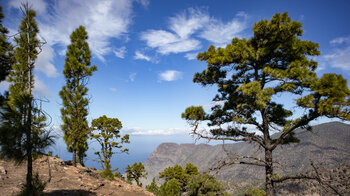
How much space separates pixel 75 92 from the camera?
14.6 metres

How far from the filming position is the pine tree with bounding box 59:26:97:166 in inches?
561

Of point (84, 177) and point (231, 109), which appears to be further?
point (84, 177)

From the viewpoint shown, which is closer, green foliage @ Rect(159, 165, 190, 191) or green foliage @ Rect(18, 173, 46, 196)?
green foliage @ Rect(18, 173, 46, 196)

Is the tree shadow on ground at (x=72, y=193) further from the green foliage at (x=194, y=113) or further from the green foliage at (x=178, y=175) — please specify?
the green foliage at (x=178, y=175)

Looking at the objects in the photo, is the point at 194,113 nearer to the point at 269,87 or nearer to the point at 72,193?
the point at 269,87

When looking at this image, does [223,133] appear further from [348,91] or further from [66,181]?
[66,181]

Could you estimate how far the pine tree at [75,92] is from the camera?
46.7 ft

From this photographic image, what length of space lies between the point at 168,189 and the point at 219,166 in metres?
18.3

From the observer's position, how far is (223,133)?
24.8ft

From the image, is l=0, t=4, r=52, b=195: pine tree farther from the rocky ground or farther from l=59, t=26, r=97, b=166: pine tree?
l=59, t=26, r=97, b=166: pine tree

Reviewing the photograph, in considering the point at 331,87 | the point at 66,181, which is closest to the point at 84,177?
the point at 66,181

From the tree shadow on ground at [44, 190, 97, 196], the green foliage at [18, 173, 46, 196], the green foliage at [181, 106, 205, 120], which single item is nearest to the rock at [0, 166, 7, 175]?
the tree shadow on ground at [44, 190, 97, 196]

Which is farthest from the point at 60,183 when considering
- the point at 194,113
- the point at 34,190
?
the point at 194,113

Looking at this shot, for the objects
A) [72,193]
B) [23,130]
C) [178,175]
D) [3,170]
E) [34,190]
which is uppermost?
[23,130]
